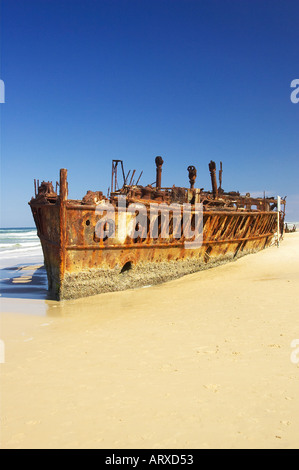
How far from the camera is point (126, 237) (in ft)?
27.0

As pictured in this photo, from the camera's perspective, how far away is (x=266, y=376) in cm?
336

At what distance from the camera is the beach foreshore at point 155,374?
2.58 meters

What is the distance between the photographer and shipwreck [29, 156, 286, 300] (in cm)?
756

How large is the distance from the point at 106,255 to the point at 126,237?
66 centimetres

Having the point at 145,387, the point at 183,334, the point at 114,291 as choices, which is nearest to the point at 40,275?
the point at 114,291

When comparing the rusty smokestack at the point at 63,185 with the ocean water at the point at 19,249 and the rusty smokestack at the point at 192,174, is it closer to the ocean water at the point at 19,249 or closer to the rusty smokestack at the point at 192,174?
the rusty smokestack at the point at 192,174

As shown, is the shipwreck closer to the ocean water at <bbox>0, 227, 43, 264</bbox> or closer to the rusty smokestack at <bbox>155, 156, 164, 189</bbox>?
the rusty smokestack at <bbox>155, 156, 164, 189</bbox>

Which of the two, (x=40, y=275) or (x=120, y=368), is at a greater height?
(x=120, y=368)

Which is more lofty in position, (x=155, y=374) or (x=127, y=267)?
(x=127, y=267)

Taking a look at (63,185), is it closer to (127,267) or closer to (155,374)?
(127,267)

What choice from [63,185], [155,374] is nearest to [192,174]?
[63,185]

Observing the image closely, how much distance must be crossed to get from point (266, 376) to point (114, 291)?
5.35 meters

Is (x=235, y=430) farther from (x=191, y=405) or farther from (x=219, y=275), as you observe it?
(x=219, y=275)

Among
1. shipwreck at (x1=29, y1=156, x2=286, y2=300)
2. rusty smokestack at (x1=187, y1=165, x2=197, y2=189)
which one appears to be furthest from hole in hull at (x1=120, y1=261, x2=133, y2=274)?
rusty smokestack at (x1=187, y1=165, x2=197, y2=189)
